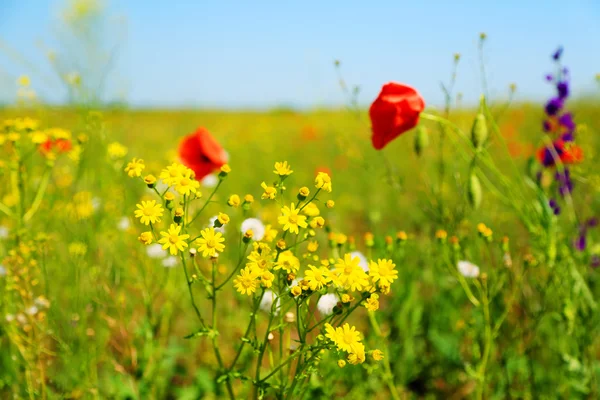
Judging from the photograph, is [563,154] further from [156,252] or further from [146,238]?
[156,252]

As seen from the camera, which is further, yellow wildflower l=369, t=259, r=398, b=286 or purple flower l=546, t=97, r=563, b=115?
purple flower l=546, t=97, r=563, b=115

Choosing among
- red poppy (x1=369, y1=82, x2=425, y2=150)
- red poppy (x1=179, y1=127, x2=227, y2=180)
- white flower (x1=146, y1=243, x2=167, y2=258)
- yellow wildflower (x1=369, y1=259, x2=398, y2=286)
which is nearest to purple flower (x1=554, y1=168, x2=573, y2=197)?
red poppy (x1=369, y1=82, x2=425, y2=150)

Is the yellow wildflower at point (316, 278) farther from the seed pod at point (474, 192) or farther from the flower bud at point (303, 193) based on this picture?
the seed pod at point (474, 192)

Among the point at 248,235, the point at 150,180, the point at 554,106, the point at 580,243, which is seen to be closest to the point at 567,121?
the point at 554,106

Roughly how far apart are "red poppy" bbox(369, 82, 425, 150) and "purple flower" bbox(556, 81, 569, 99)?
0.67m

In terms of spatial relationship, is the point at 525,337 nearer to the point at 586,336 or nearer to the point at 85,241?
the point at 586,336

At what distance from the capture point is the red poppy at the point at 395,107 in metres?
1.28

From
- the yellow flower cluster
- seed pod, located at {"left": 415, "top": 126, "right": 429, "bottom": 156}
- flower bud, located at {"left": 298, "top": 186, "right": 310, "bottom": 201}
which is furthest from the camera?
seed pod, located at {"left": 415, "top": 126, "right": 429, "bottom": 156}

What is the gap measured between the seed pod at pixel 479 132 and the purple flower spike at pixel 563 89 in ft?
1.70

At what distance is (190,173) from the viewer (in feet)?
3.12

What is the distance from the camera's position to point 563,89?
5.41 feet

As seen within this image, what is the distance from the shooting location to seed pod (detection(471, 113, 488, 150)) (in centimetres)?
133

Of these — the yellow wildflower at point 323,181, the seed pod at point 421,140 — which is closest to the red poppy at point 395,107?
the seed pod at point 421,140

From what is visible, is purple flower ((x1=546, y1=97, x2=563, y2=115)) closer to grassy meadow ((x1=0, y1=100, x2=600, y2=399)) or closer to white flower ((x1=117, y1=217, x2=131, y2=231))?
grassy meadow ((x1=0, y1=100, x2=600, y2=399))
